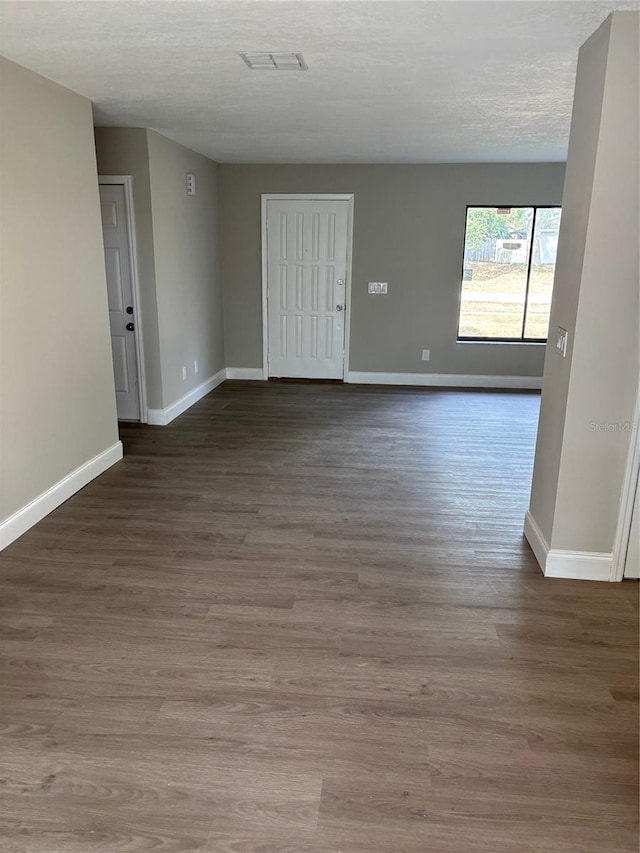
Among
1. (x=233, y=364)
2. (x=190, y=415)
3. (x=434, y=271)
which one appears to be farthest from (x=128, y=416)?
(x=434, y=271)

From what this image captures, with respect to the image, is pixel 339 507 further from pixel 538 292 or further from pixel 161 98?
pixel 538 292

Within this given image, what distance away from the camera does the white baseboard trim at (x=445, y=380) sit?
7016 millimetres

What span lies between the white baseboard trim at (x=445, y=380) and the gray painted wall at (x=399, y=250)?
0.06 m

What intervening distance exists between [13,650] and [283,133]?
419 centimetres

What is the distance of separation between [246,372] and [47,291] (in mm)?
3871

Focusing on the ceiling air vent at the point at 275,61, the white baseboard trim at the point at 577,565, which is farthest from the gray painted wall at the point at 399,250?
the white baseboard trim at the point at 577,565

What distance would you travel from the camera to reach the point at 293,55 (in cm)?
289

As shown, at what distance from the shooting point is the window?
21.8ft

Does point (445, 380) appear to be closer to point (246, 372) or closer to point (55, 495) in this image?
point (246, 372)

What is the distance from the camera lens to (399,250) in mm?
6750

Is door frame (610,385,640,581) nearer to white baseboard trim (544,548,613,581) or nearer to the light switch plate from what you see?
white baseboard trim (544,548,613,581)

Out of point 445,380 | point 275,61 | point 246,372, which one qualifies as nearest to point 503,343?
point 445,380

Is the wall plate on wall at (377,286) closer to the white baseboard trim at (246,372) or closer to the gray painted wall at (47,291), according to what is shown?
the white baseboard trim at (246,372)

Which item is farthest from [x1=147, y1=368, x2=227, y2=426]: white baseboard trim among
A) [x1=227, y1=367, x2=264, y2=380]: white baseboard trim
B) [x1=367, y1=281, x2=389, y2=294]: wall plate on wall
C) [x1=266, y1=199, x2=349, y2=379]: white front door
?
[x1=367, y1=281, x2=389, y2=294]: wall plate on wall
